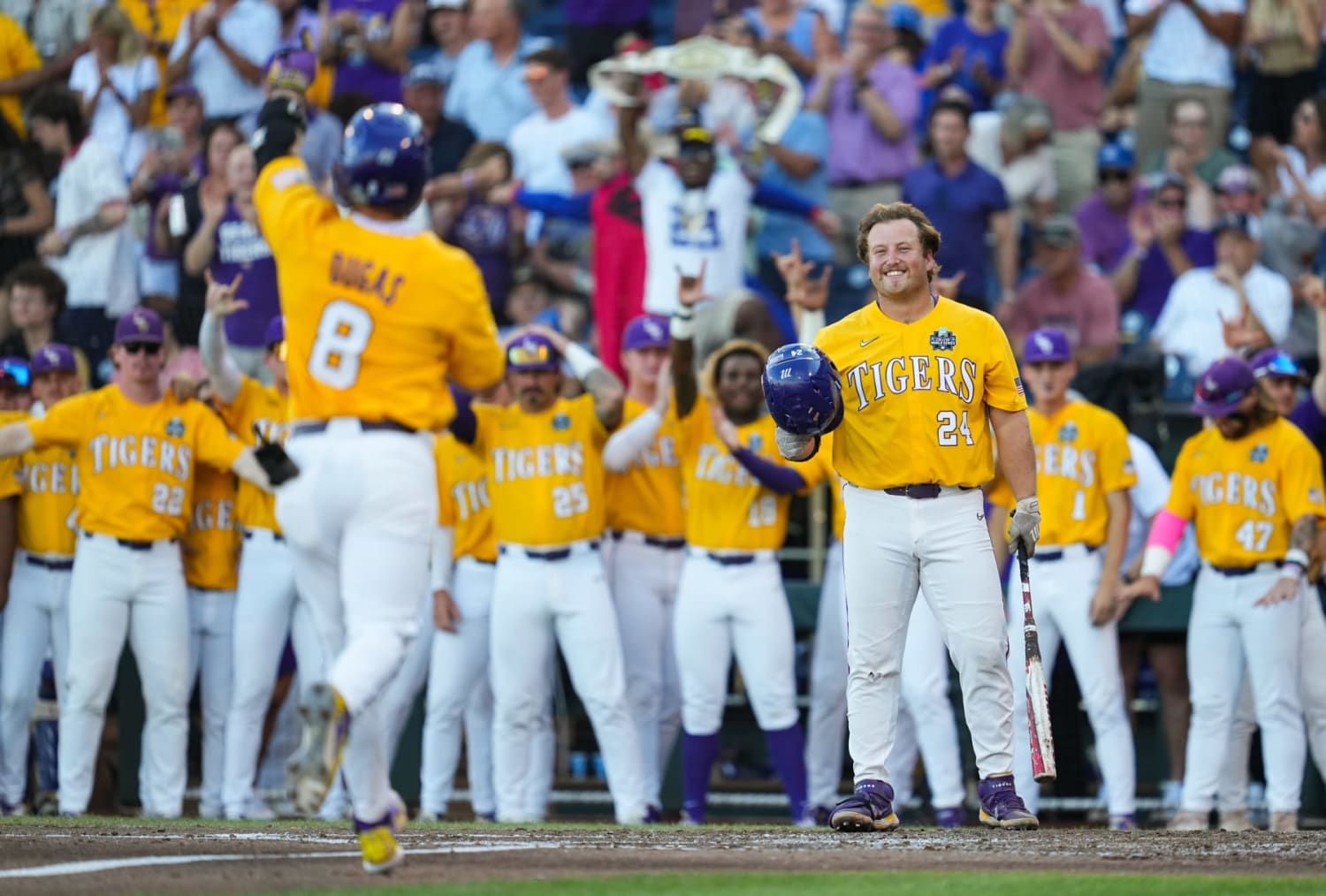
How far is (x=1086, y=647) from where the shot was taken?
28.3 ft

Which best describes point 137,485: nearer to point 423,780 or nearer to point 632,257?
point 423,780

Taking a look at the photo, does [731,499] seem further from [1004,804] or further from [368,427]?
[368,427]

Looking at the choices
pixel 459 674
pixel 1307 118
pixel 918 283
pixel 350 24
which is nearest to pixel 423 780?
pixel 459 674

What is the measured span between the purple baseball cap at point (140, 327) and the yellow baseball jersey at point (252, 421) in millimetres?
552

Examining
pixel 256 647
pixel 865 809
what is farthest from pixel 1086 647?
pixel 256 647

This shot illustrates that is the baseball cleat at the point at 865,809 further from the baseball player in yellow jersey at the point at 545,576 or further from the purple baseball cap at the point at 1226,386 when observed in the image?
the purple baseball cap at the point at 1226,386

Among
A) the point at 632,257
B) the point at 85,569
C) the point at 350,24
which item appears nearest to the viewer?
the point at 85,569

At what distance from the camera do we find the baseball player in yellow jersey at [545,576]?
8.59 m

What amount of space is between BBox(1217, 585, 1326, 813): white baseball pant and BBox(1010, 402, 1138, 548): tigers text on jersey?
1.02m

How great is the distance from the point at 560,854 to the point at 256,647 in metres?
4.27

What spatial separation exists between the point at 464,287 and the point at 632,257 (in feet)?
18.2

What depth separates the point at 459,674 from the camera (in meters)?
9.11

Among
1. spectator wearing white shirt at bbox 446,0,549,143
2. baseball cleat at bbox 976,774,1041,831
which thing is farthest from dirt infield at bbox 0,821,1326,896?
spectator wearing white shirt at bbox 446,0,549,143

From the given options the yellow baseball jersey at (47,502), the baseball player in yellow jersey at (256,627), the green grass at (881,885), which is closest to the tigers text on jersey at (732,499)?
the baseball player in yellow jersey at (256,627)
